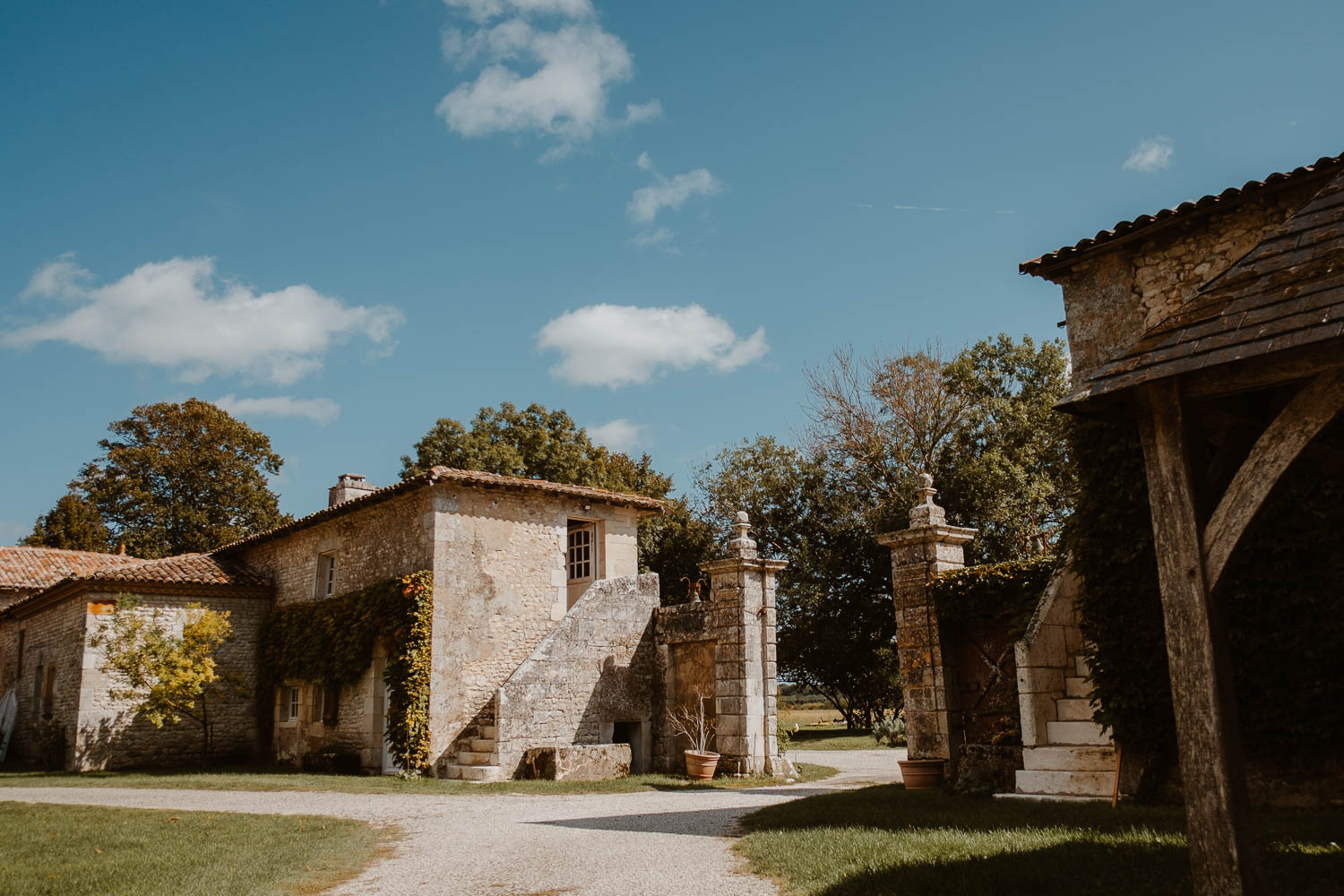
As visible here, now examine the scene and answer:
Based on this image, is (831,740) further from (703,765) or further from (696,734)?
(703,765)

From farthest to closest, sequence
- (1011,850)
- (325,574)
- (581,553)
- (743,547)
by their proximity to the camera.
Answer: (325,574) < (581,553) < (743,547) < (1011,850)

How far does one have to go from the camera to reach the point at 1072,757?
880cm

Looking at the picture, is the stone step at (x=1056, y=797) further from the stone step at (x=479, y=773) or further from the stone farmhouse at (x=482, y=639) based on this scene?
the stone step at (x=479, y=773)

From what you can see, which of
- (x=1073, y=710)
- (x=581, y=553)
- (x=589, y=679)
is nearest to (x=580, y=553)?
(x=581, y=553)

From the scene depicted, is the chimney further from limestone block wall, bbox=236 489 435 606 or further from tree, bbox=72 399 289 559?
tree, bbox=72 399 289 559

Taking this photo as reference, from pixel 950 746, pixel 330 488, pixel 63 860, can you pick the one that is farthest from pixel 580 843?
pixel 330 488

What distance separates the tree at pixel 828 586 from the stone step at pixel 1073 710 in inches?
604

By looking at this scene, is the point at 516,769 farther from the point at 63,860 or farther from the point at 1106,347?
the point at 1106,347

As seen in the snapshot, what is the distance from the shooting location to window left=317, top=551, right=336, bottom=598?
776 inches

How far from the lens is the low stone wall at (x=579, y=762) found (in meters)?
14.5

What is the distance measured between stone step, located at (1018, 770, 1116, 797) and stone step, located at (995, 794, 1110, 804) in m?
0.05

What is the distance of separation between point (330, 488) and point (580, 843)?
16.4 meters

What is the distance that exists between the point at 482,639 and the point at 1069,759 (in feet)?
35.0

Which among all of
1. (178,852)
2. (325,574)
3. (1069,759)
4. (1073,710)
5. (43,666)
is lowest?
(178,852)
